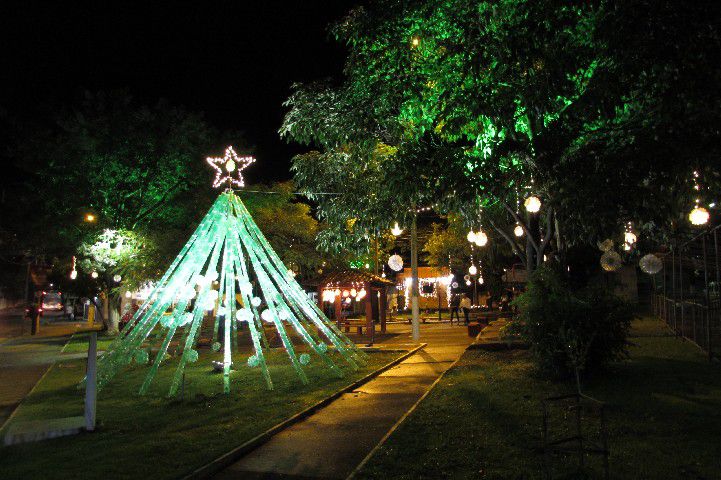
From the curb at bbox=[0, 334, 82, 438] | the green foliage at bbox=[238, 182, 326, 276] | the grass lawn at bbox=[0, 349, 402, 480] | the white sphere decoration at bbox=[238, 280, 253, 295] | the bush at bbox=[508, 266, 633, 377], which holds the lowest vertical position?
the curb at bbox=[0, 334, 82, 438]

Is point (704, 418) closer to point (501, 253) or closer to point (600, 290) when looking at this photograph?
point (600, 290)

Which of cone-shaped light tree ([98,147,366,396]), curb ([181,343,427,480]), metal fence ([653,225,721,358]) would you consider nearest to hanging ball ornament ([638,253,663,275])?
metal fence ([653,225,721,358])

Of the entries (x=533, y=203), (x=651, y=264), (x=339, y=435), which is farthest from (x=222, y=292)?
(x=651, y=264)

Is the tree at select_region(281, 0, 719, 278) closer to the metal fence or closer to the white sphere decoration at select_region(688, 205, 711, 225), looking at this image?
the white sphere decoration at select_region(688, 205, 711, 225)

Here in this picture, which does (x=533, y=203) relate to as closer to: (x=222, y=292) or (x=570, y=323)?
(x=570, y=323)

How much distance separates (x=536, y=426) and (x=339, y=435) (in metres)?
2.66

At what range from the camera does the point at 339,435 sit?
26.7 ft

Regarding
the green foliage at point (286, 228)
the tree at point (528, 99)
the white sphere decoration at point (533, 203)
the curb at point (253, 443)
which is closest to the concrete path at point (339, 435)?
the curb at point (253, 443)

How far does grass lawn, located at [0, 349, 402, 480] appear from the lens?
22.9ft

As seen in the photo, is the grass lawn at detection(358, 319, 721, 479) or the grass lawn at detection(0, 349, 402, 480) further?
the grass lawn at detection(0, 349, 402, 480)

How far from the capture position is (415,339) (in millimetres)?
21078

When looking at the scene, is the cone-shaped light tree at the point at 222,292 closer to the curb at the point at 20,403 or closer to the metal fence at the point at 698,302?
the curb at the point at 20,403

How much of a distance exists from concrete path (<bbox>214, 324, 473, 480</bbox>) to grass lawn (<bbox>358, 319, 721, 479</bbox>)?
1.41 feet

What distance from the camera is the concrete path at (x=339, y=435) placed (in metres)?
6.65
